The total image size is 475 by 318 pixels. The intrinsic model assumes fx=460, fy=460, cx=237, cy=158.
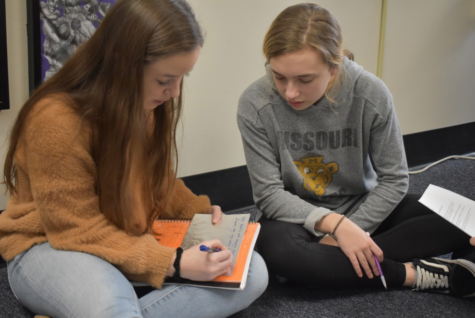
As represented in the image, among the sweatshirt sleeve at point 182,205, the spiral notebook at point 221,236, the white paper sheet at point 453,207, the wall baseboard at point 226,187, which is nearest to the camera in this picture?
the spiral notebook at point 221,236

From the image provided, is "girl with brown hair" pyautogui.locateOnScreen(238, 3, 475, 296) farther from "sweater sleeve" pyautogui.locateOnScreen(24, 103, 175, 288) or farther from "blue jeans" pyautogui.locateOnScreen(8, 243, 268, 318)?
"sweater sleeve" pyautogui.locateOnScreen(24, 103, 175, 288)

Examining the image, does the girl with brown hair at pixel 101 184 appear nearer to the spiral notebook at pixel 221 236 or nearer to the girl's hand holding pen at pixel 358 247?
the spiral notebook at pixel 221 236

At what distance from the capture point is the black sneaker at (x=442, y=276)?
3.70 feet

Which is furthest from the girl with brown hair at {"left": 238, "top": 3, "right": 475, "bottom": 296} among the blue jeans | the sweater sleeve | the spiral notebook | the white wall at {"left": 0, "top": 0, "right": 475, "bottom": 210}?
the white wall at {"left": 0, "top": 0, "right": 475, "bottom": 210}

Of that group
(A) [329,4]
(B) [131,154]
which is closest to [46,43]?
(B) [131,154]

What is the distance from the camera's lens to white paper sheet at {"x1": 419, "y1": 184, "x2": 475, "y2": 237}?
1054 mm

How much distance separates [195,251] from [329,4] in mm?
1355

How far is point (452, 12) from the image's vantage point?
232 centimetres

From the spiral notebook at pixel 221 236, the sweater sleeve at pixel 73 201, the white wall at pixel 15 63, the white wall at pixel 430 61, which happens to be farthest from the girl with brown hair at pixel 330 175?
the white wall at pixel 430 61

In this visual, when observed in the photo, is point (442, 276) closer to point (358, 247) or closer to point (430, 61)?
point (358, 247)

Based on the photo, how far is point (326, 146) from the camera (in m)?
1.23

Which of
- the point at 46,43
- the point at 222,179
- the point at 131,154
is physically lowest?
the point at 222,179

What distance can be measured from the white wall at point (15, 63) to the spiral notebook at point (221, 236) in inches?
21.7

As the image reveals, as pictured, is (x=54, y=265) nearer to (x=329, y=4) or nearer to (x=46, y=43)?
(x=46, y=43)
